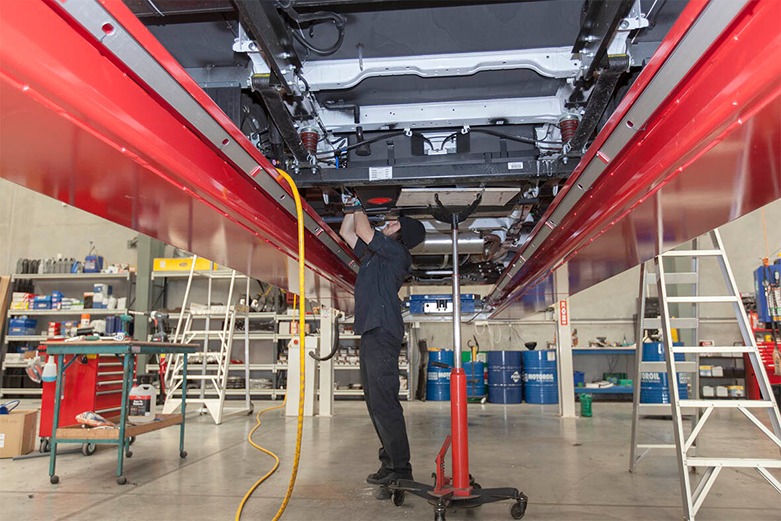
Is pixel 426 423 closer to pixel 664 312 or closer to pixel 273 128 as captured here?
pixel 664 312

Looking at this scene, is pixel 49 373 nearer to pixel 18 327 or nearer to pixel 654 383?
pixel 18 327

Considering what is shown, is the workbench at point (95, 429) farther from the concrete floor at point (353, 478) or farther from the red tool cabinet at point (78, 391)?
the red tool cabinet at point (78, 391)

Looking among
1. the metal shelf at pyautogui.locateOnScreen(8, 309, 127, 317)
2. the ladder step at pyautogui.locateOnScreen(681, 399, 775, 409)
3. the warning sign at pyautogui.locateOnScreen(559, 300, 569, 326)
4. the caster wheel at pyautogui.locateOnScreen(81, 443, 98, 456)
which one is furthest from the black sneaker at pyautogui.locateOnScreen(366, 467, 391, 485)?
the metal shelf at pyautogui.locateOnScreen(8, 309, 127, 317)

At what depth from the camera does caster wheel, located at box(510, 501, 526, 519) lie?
6.69 feet

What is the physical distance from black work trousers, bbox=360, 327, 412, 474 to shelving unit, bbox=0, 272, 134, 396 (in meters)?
6.21

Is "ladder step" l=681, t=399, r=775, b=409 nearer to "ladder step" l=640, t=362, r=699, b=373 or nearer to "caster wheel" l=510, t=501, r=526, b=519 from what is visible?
"ladder step" l=640, t=362, r=699, b=373

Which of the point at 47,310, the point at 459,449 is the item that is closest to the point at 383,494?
the point at 459,449

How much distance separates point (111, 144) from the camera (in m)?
1.15

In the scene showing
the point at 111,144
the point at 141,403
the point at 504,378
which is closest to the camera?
the point at 111,144

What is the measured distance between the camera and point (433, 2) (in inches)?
58.3

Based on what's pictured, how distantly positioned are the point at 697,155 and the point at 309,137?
1.40 m

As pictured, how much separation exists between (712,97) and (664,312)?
1656 mm

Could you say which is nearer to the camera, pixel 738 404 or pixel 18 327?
pixel 738 404

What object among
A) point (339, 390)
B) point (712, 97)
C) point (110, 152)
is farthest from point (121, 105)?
point (339, 390)
